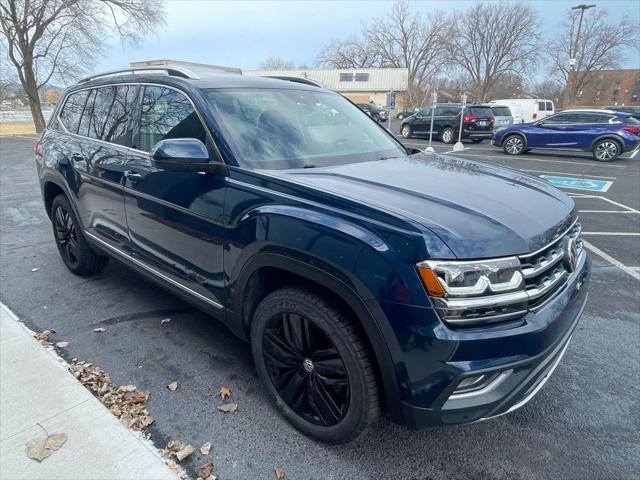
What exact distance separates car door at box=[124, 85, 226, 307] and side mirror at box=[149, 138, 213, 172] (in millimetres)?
103

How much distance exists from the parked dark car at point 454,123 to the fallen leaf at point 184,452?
1942 centimetres

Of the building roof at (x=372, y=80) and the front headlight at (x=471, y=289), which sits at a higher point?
the building roof at (x=372, y=80)

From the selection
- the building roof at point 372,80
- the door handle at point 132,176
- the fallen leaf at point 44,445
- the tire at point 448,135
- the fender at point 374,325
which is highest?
the building roof at point 372,80

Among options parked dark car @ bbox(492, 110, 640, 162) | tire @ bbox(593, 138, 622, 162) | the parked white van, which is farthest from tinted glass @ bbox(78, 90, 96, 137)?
the parked white van

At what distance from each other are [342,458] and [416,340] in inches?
35.7

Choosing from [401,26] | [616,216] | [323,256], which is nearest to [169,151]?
[323,256]

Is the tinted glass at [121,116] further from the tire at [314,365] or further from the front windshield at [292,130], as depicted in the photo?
the tire at [314,365]

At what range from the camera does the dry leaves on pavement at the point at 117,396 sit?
2.43m

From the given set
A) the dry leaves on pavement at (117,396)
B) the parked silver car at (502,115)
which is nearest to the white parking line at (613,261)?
the dry leaves on pavement at (117,396)

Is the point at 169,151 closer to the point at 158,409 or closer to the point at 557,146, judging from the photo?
the point at 158,409

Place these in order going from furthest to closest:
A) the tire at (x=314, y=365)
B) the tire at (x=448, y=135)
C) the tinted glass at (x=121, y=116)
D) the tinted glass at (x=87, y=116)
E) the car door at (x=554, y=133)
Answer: the tire at (x=448, y=135)
the car door at (x=554, y=133)
the tinted glass at (x=87, y=116)
the tinted glass at (x=121, y=116)
the tire at (x=314, y=365)

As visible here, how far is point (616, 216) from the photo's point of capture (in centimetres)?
720

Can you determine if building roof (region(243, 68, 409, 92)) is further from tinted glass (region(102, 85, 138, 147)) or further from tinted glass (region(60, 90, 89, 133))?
tinted glass (region(102, 85, 138, 147))

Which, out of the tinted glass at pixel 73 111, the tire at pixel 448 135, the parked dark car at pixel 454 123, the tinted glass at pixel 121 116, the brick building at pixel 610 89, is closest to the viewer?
the tinted glass at pixel 121 116
